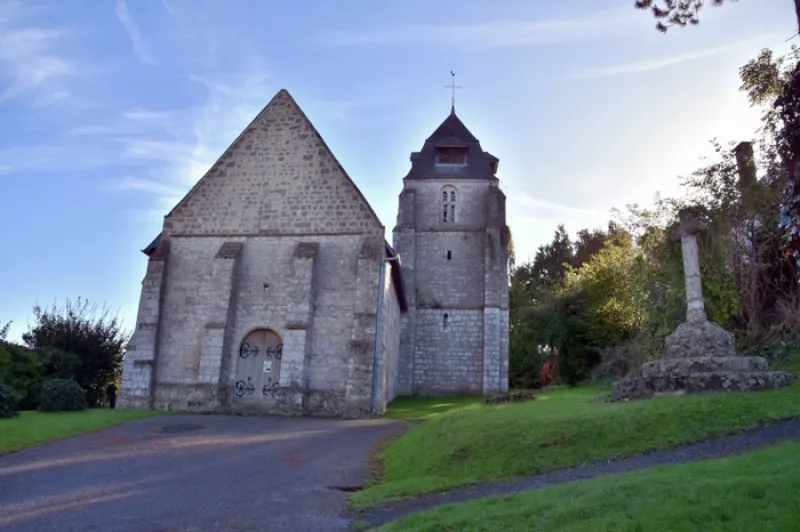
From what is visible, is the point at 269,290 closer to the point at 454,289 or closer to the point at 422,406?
the point at 422,406

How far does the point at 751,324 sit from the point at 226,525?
16390mm

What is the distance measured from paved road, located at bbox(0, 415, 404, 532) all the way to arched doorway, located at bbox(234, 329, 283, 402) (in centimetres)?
533

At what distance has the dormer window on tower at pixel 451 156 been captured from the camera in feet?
123

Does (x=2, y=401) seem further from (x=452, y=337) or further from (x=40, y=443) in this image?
(x=452, y=337)

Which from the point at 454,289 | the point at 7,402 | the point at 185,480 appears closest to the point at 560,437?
the point at 185,480

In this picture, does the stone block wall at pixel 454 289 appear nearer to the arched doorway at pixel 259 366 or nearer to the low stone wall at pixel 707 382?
the arched doorway at pixel 259 366

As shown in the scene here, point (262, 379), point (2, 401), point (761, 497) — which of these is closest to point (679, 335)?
point (761, 497)

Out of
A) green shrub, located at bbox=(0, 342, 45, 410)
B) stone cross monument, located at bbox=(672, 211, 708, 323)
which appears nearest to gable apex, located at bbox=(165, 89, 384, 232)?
green shrub, located at bbox=(0, 342, 45, 410)

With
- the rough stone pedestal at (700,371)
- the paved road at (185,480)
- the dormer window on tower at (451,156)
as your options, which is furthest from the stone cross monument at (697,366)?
the dormer window on tower at (451,156)

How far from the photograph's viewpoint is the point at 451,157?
37562 mm

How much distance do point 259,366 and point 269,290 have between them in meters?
2.65

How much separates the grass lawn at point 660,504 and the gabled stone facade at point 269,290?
44.8 feet

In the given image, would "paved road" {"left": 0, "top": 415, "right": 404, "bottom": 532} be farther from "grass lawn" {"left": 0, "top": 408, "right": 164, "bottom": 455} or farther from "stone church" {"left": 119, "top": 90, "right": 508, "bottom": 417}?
"stone church" {"left": 119, "top": 90, "right": 508, "bottom": 417}

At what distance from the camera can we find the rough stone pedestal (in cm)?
1267
